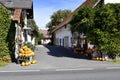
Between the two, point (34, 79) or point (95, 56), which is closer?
point (34, 79)

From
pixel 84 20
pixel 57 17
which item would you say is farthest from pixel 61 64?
pixel 57 17

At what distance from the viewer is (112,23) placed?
92.8 ft

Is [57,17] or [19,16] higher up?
[57,17]

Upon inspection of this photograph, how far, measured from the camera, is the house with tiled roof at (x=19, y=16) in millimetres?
26525

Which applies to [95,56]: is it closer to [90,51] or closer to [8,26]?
[90,51]

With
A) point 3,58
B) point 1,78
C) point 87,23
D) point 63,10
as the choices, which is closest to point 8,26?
point 3,58

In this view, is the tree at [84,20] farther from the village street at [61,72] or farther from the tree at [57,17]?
the tree at [57,17]

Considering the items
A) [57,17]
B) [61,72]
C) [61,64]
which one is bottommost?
[61,72]

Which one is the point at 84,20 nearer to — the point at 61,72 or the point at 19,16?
the point at 19,16

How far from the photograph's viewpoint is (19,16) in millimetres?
27938

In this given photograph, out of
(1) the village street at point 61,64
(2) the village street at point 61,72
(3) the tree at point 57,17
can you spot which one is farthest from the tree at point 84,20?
(3) the tree at point 57,17

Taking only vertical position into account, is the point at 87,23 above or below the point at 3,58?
above

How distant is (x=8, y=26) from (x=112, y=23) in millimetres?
8842

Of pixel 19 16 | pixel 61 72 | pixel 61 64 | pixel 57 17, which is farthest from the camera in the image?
pixel 57 17
